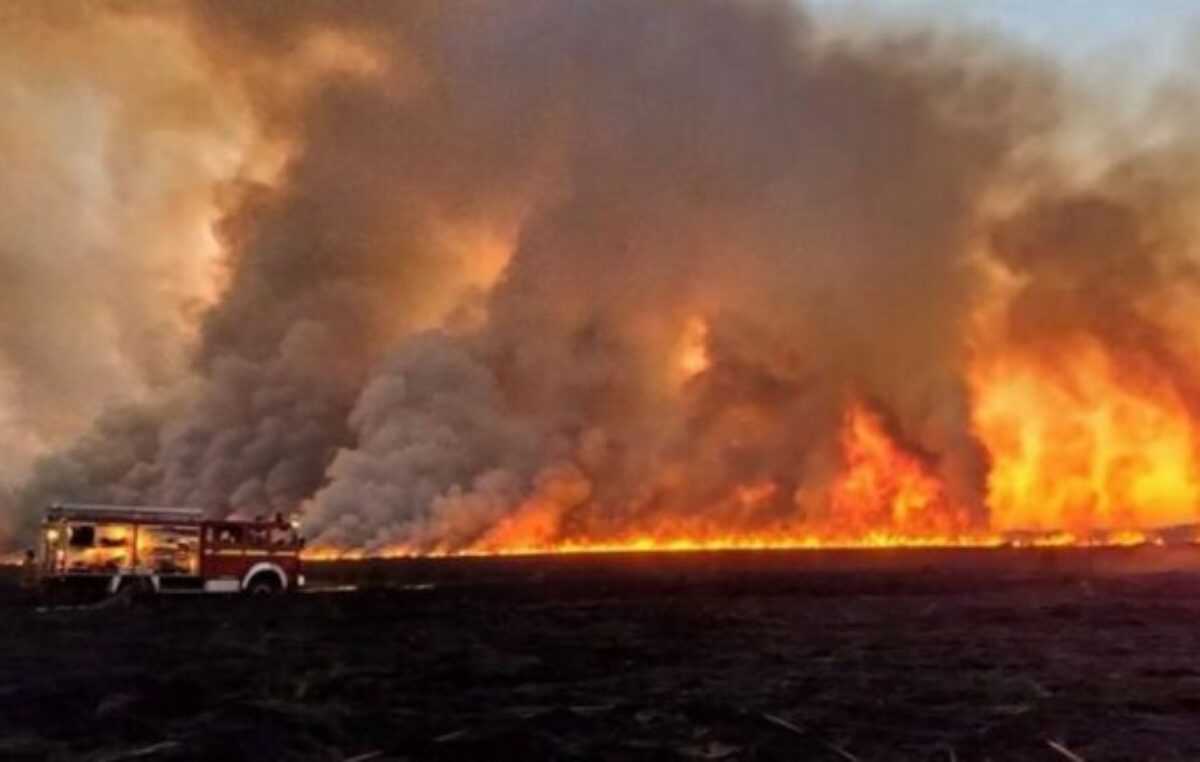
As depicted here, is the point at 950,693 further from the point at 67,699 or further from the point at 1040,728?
the point at 67,699

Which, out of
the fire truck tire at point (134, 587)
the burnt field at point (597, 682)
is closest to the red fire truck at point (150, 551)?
the fire truck tire at point (134, 587)

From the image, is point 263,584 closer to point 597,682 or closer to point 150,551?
point 150,551

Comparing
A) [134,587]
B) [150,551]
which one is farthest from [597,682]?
[134,587]

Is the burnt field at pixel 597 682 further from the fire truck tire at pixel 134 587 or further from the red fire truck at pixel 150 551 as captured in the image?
the red fire truck at pixel 150 551

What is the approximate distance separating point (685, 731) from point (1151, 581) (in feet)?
475

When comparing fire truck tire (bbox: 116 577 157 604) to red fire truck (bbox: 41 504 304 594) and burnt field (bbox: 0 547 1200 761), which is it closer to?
red fire truck (bbox: 41 504 304 594)

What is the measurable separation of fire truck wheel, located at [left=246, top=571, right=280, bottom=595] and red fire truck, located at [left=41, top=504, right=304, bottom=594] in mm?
147

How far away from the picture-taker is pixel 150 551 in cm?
9706

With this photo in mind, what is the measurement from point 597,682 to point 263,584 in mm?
56224

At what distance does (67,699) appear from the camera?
49.8 m

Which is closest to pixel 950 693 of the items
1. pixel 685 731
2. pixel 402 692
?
pixel 685 731

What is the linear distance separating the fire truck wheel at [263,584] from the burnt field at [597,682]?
167 cm

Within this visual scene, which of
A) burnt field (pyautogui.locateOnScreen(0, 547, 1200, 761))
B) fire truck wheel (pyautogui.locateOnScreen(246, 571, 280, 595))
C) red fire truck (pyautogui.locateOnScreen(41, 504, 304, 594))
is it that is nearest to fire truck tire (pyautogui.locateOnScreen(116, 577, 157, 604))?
red fire truck (pyautogui.locateOnScreen(41, 504, 304, 594))

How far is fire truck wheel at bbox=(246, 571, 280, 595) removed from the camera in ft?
336
